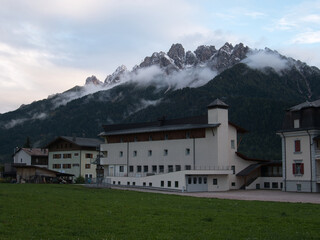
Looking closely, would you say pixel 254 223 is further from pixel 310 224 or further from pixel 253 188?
pixel 253 188

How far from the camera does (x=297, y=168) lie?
52.2 meters

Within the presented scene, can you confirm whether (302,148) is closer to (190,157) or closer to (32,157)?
(190,157)

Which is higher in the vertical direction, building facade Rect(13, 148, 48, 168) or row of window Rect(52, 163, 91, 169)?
building facade Rect(13, 148, 48, 168)

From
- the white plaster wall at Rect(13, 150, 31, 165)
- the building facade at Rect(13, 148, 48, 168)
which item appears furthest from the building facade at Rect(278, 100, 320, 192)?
the white plaster wall at Rect(13, 150, 31, 165)

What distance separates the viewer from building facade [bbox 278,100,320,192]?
164 feet

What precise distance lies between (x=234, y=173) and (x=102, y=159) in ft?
78.7

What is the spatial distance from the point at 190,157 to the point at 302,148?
50.3 ft

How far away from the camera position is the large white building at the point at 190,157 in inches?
2206

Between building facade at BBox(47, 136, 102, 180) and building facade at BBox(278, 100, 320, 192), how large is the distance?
4051 centimetres

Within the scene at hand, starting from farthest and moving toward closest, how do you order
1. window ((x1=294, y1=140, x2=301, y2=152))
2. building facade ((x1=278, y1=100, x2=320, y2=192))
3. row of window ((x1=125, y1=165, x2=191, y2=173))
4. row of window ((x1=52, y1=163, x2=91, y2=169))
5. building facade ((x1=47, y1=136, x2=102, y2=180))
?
row of window ((x1=52, y1=163, x2=91, y2=169)) → building facade ((x1=47, y1=136, x2=102, y2=180)) → row of window ((x1=125, y1=165, x2=191, y2=173)) → window ((x1=294, y1=140, x2=301, y2=152)) → building facade ((x1=278, y1=100, x2=320, y2=192))

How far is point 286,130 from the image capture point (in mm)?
53344

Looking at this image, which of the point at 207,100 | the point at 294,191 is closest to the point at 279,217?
the point at 294,191

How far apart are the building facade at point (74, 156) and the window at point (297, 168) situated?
136 ft

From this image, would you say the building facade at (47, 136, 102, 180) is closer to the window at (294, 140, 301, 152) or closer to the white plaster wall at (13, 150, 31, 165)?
the white plaster wall at (13, 150, 31, 165)
